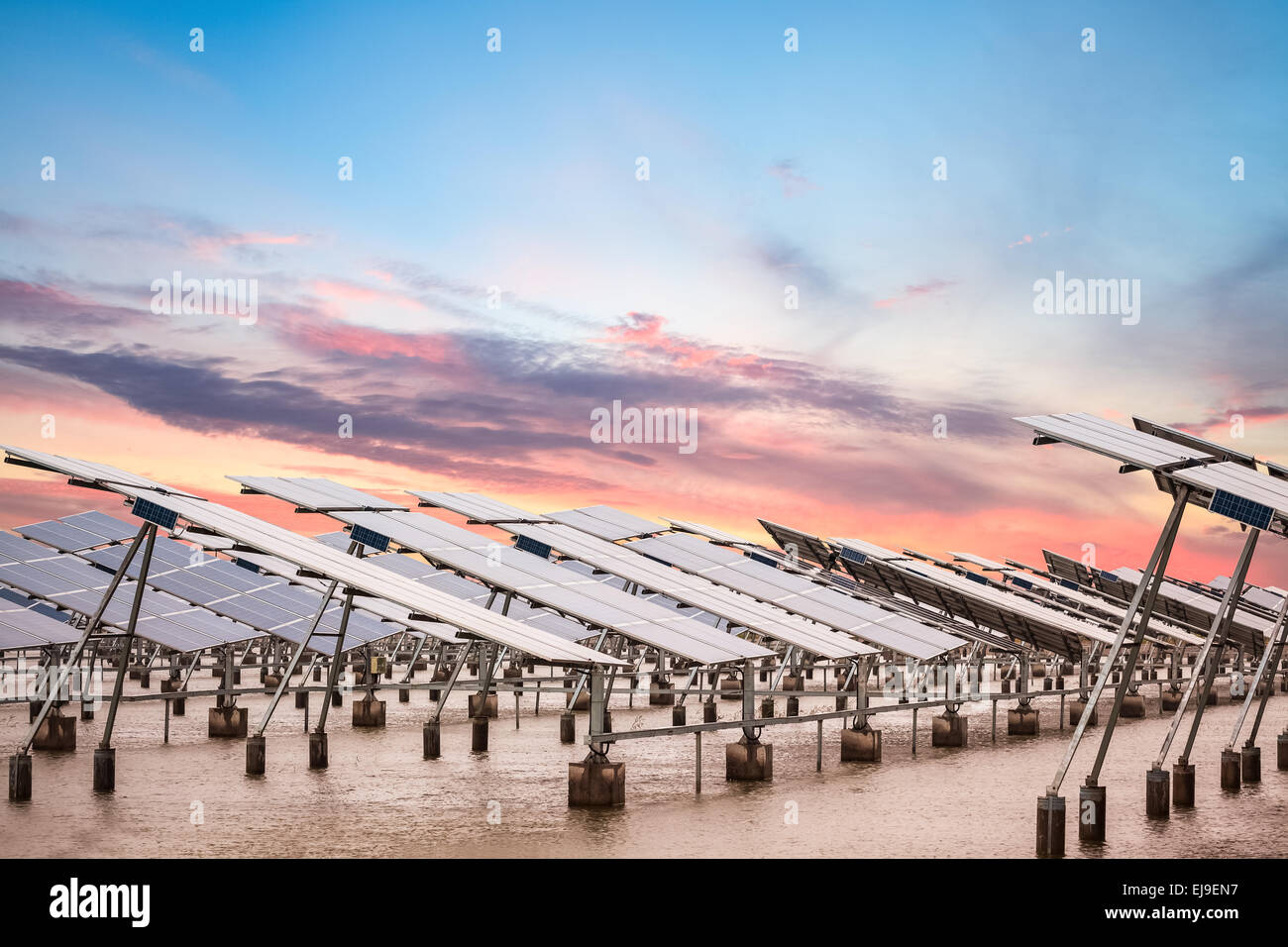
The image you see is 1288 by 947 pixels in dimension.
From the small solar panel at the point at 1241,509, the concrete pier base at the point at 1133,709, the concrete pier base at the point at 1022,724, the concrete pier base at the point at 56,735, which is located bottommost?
the concrete pier base at the point at 1133,709

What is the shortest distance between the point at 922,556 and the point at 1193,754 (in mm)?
A: 20389

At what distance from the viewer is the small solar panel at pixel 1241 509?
16.1 meters

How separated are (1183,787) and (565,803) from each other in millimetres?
10908

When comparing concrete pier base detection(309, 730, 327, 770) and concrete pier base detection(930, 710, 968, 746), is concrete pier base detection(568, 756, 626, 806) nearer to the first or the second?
concrete pier base detection(309, 730, 327, 770)

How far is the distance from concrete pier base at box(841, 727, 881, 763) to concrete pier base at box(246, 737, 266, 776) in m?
13.1

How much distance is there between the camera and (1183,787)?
2167cm

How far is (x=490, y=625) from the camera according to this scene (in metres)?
21.3

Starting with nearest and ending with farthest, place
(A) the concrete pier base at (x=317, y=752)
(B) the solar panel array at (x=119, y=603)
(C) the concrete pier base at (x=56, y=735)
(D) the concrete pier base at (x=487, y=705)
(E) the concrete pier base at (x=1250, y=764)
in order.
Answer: (E) the concrete pier base at (x=1250, y=764)
(A) the concrete pier base at (x=317, y=752)
(C) the concrete pier base at (x=56, y=735)
(B) the solar panel array at (x=119, y=603)
(D) the concrete pier base at (x=487, y=705)

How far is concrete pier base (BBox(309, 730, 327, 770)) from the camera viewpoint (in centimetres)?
2569

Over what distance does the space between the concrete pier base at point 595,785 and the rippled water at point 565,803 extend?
29cm

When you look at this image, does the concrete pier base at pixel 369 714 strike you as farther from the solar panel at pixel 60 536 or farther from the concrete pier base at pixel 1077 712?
the concrete pier base at pixel 1077 712

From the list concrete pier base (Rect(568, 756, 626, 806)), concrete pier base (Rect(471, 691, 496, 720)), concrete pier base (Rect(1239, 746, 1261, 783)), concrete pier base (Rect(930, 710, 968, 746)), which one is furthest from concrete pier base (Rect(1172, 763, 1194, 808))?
concrete pier base (Rect(471, 691, 496, 720))

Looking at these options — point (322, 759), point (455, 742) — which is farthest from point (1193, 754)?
point (322, 759)

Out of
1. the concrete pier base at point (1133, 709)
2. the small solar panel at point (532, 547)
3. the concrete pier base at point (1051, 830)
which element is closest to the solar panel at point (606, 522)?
the small solar panel at point (532, 547)
